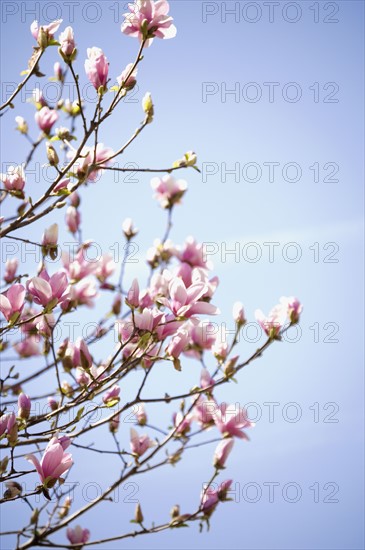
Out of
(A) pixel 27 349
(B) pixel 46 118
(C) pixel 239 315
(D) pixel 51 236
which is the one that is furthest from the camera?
(A) pixel 27 349

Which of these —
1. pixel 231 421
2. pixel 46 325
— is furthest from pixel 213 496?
pixel 46 325

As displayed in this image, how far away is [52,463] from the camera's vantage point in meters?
1.73

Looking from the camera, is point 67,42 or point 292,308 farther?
point 292,308

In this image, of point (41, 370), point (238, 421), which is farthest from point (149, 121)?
point (238, 421)

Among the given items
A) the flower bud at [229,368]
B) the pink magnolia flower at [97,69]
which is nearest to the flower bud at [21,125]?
the pink magnolia flower at [97,69]

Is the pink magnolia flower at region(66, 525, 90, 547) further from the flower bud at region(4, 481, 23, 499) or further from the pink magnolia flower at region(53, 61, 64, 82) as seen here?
the pink magnolia flower at region(53, 61, 64, 82)

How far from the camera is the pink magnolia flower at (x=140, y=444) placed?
2414 millimetres

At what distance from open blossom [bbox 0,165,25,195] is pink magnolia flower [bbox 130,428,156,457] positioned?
52.0 inches

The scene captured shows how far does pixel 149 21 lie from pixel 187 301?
1087 mm

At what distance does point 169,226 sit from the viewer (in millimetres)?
2977

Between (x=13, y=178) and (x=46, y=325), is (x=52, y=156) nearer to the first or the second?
(x=13, y=178)

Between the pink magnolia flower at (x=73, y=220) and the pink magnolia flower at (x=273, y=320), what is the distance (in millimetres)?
1481

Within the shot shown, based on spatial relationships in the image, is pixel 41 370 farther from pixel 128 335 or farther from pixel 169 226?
pixel 169 226

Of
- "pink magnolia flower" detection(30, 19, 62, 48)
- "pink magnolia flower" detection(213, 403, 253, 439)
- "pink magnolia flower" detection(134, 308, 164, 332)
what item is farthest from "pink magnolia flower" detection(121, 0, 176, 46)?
"pink magnolia flower" detection(213, 403, 253, 439)
